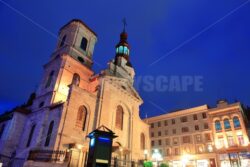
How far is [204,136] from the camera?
123 feet

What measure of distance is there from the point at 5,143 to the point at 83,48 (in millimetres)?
17269

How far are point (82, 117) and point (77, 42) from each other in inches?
535

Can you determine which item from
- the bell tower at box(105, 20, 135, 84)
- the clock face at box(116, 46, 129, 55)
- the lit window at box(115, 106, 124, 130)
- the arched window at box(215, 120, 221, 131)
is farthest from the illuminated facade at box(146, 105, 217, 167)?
→ the clock face at box(116, 46, 129, 55)

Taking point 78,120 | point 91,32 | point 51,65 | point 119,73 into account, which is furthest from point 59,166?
point 91,32

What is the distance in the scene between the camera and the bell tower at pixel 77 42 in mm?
31219

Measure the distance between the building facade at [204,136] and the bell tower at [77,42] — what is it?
21577 millimetres

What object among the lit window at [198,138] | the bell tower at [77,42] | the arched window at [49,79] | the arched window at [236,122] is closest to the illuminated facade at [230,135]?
the arched window at [236,122]

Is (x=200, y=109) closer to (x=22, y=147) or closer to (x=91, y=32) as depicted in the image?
(x=91, y=32)

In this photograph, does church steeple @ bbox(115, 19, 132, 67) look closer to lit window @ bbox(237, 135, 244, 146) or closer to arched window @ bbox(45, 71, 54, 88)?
arched window @ bbox(45, 71, 54, 88)

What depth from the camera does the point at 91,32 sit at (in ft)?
115

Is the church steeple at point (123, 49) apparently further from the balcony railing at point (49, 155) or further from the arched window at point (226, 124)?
the balcony railing at point (49, 155)

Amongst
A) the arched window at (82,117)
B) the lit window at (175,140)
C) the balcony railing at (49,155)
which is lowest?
the balcony railing at (49,155)

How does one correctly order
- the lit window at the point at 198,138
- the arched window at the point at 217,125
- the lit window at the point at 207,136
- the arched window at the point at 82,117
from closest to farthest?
the arched window at the point at 82,117, the arched window at the point at 217,125, the lit window at the point at 207,136, the lit window at the point at 198,138

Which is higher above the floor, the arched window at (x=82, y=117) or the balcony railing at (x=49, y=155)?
the arched window at (x=82, y=117)
